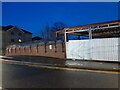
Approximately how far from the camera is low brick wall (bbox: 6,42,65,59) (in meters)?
28.7

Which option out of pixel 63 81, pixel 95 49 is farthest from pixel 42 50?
pixel 63 81

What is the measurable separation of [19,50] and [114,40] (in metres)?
24.2

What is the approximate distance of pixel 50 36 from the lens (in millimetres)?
81500

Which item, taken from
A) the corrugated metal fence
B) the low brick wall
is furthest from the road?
the low brick wall

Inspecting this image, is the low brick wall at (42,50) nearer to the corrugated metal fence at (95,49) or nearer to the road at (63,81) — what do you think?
the corrugated metal fence at (95,49)

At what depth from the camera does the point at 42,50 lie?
33.2 m

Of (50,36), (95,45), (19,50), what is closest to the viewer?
(95,45)

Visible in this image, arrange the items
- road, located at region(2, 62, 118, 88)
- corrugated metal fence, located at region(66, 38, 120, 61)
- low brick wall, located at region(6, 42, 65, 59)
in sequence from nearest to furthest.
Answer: road, located at region(2, 62, 118, 88), corrugated metal fence, located at region(66, 38, 120, 61), low brick wall, located at region(6, 42, 65, 59)

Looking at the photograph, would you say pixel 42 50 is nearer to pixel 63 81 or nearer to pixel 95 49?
pixel 95 49

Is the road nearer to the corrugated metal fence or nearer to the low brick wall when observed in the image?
the corrugated metal fence

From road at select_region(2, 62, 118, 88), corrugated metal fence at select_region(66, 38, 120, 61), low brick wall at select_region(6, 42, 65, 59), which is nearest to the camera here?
road at select_region(2, 62, 118, 88)

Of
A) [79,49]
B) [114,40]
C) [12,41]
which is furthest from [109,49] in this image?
[12,41]

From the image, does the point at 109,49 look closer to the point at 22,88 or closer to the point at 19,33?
the point at 22,88

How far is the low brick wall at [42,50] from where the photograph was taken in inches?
1131
